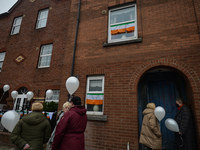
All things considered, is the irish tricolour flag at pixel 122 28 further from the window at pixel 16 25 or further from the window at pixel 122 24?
the window at pixel 16 25

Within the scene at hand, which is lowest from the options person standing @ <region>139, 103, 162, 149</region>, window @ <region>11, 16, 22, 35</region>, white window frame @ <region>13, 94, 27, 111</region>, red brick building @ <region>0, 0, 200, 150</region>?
person standing @ <region>139, 103, 162, 149</region>

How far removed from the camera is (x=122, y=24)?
18.4 ft

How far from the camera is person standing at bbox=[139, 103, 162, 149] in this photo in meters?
3.46

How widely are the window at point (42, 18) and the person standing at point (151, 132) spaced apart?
9.47 metres

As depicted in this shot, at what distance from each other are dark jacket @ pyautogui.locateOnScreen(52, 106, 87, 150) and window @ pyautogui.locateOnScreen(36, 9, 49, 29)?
904 cm

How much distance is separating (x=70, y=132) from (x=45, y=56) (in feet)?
23.8

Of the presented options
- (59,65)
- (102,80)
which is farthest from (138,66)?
(59,65)

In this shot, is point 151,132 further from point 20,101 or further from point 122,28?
point 20,101

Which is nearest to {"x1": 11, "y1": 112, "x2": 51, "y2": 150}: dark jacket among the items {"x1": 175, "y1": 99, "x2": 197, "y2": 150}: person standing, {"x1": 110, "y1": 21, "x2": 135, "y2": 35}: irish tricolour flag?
{"x1": 175, "y1": 99, "x2": 197, "y2": 150}: person standing

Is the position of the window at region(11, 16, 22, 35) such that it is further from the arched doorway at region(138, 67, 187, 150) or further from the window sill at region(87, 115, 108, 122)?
the arched doorway at region(138, 67, 187, 150)

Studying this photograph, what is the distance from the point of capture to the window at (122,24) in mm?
5352

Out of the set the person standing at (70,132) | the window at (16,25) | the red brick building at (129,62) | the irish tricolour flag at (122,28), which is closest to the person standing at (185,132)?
the red brick building at (129,62)

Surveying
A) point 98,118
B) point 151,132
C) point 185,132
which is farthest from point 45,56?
point 185,132

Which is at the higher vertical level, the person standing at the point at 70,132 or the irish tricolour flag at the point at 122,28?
the irish tricolour flag at the point at 122,28
